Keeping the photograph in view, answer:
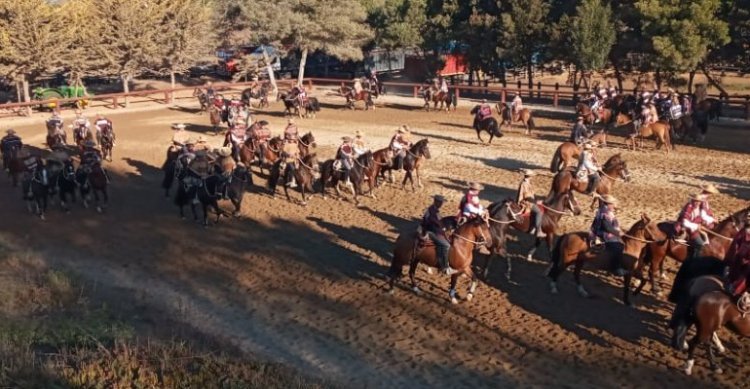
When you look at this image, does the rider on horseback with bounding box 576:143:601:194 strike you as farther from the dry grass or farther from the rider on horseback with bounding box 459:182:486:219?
the dry grass

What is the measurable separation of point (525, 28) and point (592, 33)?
516cm

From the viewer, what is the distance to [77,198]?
864 inches

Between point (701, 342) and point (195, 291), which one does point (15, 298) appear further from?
point (701, 342)

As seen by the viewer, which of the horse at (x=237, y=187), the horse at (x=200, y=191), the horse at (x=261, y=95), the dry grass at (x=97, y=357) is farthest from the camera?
the horse at (x=261, y=95)

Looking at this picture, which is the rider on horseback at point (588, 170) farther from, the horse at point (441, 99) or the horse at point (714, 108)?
the horse at point (441, 99)

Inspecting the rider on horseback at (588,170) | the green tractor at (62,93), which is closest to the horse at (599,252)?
the rider on horseback at (588,170)

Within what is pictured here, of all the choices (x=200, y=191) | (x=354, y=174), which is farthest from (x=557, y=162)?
(x=200, y=191)

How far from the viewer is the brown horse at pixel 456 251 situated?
13.2 metres

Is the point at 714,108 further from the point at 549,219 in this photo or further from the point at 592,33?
the point at 549,219

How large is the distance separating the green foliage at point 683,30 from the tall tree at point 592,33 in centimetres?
194

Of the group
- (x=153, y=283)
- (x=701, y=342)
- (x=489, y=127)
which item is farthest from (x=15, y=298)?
(x=489, y=127)

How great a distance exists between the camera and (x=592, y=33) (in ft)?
121

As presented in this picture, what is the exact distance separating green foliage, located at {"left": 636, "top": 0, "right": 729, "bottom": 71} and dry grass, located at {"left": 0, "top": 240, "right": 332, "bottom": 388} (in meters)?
30.0

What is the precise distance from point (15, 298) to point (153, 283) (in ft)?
9.61
